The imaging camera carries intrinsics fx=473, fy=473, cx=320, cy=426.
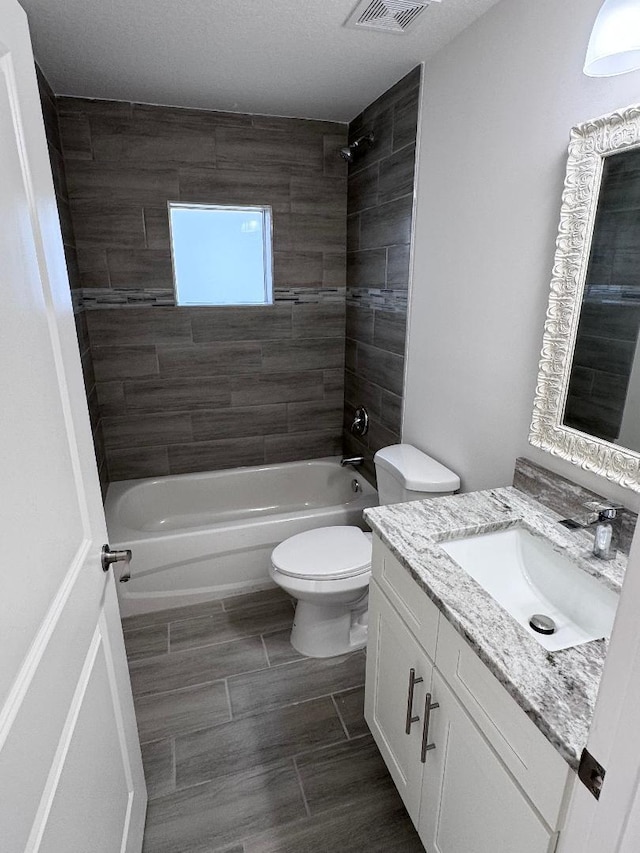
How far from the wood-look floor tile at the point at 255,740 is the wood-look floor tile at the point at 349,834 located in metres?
0.23

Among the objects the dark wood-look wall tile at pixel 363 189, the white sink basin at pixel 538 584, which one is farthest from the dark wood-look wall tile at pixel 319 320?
the white sink basin at pixel 538 584

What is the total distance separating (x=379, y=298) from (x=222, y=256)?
1053 millimetres

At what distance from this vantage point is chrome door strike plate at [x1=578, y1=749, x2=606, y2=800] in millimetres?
537

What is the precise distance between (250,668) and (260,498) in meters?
1.31

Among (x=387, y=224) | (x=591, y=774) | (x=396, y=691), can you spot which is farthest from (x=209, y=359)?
(x=591, y=774)

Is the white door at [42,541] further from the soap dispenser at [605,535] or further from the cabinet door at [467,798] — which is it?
the soap dispenser at [605,535]

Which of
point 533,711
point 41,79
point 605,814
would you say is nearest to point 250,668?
point 533,711

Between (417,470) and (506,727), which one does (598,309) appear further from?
(506,727)

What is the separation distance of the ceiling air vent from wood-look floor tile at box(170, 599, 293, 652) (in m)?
2.46

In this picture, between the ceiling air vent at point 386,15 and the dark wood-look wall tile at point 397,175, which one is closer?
the ceiling air vent at point 386,15

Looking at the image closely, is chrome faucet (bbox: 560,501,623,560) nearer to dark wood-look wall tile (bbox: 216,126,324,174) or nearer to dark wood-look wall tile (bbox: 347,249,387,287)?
dark wood-look wall tile (bbox: 347,249,387,287)

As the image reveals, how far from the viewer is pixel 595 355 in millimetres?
1316

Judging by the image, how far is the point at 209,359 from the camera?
9.52ft

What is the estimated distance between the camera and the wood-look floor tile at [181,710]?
5.75 feet
